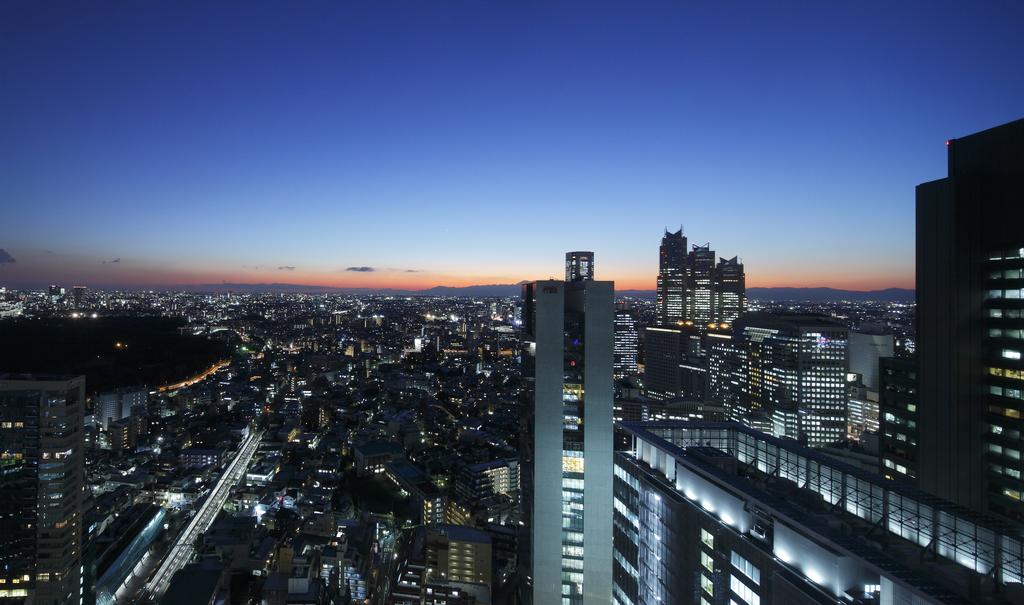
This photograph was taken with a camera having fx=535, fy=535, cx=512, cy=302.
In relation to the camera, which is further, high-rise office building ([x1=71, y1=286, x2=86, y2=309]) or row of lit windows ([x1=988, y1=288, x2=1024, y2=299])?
high-rise office building ([x1=71, y1=286, x2=86, y2=309])

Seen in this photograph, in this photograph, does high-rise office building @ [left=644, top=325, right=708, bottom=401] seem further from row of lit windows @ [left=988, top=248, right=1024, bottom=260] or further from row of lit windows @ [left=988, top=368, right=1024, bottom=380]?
row of lit windows @ [left=988, top=248, right=1024, bottom=260]

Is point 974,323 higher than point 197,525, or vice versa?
point 974,323

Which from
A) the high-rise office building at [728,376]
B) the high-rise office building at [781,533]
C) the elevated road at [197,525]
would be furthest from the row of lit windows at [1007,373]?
the elevated road at [197,525]

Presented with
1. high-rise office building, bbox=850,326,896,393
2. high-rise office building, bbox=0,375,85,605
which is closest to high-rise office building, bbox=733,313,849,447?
high-rise office building, bbox=850,326,896,393

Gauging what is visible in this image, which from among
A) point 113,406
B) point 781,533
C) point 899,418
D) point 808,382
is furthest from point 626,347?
point 781,533

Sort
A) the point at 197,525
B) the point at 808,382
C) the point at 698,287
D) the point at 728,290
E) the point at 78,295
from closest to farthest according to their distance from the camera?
the point at 197,525, the point at 808,382, the point at 728,290, the point at 698,287, the point at 78,295

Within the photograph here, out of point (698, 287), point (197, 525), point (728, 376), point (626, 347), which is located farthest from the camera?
point (698, 287)

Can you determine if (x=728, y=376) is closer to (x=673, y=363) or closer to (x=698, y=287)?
(x=673, y=363)
